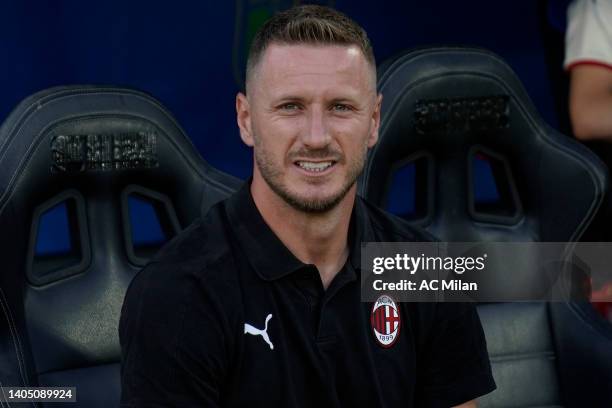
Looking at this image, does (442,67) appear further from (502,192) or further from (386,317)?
(386,317)

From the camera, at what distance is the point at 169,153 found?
78.0 inches

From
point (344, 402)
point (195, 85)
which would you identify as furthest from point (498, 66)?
point (344, 402)

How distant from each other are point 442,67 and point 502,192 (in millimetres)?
303

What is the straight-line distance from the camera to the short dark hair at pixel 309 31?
1.71m

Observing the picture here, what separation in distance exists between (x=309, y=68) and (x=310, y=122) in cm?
8

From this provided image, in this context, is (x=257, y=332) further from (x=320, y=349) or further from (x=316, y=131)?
(x=316, y=131)

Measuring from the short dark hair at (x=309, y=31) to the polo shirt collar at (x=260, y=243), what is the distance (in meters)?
0.19

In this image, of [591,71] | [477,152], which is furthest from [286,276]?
[591,71]

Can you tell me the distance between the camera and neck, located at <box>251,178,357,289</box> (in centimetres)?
172

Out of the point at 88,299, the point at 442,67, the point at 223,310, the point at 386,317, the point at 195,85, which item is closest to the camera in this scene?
the point at 223,310

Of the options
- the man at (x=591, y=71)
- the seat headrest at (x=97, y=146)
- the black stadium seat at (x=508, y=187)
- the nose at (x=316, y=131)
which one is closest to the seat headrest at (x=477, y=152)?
the black stadium seat at (x=508, y=187)

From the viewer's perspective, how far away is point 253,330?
5.33ft

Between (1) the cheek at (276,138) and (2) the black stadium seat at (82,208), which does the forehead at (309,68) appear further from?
(2) the black stadium seat at (82,208)

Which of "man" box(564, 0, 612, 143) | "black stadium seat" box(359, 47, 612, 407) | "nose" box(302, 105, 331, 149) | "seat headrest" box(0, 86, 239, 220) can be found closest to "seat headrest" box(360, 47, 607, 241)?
"black stadium seat" box(359, 47, 612, 407)
